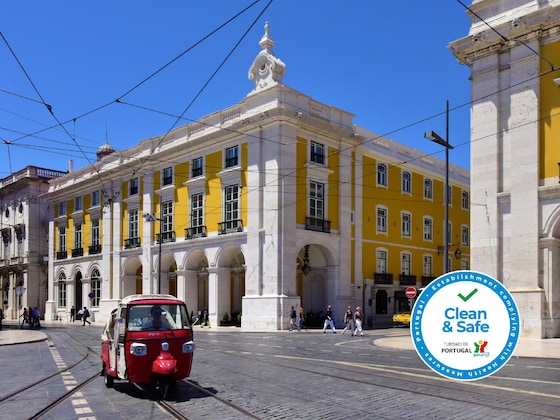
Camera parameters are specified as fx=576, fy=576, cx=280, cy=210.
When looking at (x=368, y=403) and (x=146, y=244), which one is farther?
(x=146, y=244)

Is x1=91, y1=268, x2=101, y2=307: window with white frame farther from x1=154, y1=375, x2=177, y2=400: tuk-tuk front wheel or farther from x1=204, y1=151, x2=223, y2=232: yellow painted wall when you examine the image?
x1=154, y1=375, x2=177, y2=400: tuk-tuk front wheel

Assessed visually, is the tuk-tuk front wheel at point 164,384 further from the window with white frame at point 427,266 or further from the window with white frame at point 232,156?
the window with white frame at point 427,266

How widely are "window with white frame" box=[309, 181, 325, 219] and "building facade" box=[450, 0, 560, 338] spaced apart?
40.1ft

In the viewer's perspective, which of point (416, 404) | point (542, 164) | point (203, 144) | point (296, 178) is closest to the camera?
point (416, 404)

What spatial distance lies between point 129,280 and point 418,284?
79.4 feet

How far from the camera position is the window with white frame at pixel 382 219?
139 ft

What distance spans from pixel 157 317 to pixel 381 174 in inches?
1317

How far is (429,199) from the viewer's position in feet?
157

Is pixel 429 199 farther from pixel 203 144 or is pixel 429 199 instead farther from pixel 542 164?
pixel 542 164

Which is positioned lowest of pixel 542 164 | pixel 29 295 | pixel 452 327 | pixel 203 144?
pixel 29 295

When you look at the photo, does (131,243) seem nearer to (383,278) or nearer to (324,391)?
(383,278)

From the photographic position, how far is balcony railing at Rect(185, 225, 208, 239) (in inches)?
1578

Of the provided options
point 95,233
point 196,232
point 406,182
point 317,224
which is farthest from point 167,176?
point 406,182

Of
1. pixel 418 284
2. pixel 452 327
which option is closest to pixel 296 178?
pixel 418 284
